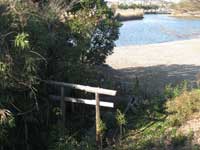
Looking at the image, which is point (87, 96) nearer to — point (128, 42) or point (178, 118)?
point (178, 118)

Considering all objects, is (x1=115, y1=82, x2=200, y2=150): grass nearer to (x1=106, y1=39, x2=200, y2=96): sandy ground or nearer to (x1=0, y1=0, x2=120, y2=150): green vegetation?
(x1=0, y1=0, x2=120, y2=150): green vegetation

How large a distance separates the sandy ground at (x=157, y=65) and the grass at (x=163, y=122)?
2088mm

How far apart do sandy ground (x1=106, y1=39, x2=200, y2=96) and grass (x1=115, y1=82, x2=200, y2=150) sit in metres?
2.09

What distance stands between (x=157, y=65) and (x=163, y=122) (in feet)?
33.6

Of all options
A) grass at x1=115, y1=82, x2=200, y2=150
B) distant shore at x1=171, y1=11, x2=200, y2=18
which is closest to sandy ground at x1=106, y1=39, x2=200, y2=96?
grass at x1=115, y1=82, x2=200, y2=150

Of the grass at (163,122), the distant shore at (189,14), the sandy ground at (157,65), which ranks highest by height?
the distant shore at (189,14)

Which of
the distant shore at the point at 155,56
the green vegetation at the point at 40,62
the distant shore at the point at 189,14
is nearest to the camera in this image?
the green vegetation at the point at 40,62

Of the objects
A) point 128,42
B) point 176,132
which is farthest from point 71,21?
point 128,42

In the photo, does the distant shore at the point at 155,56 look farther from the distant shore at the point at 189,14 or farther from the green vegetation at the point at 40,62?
the distant shore at the point at 189,14

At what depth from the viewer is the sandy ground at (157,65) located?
17234mm

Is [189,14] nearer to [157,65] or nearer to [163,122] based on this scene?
[157,65]

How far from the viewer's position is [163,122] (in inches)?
470

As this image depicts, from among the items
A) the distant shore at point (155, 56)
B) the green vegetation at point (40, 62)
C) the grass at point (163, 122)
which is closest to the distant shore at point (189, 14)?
the distant shore at point (155, 56)

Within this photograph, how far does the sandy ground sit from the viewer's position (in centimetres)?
1723
